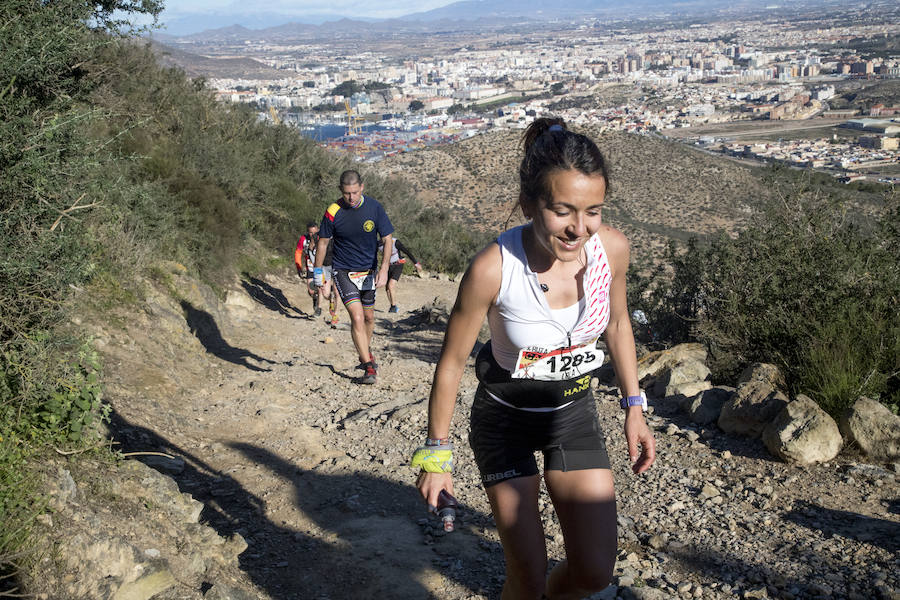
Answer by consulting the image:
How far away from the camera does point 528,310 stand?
250 centimetres

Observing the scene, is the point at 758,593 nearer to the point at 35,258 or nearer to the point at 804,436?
the point at 804,436

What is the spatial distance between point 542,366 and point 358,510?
245 centimetres

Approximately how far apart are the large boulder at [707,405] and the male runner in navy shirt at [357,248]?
10.3ft

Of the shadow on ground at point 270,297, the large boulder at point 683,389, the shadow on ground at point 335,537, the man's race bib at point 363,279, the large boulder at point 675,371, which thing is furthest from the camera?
the shadow on ground at point 270,297

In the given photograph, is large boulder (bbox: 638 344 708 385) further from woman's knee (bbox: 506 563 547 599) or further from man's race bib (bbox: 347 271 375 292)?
woman's knee (bbox: 506 563 547 599)

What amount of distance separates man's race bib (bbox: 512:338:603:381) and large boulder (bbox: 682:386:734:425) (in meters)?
3.21

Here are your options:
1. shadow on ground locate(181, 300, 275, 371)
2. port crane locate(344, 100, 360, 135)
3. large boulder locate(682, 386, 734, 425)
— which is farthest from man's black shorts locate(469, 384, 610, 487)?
port crane locate(344, 100, 360, 135)

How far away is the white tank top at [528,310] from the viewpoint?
8.15 ft

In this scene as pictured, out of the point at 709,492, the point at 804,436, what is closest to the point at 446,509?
the point at 709,492

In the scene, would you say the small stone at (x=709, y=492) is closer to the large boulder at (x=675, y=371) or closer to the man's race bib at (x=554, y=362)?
the large boulder at (x=675, y=371)

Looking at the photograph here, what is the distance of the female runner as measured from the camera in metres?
2.44

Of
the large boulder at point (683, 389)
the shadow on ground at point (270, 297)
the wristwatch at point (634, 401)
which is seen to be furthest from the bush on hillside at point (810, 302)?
the shadow on ground at point (270, 297)

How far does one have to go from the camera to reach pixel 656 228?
109 ft

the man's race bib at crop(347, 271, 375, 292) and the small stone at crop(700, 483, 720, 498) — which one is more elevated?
the man's race bib at crop(347, 271, 375, 292)
